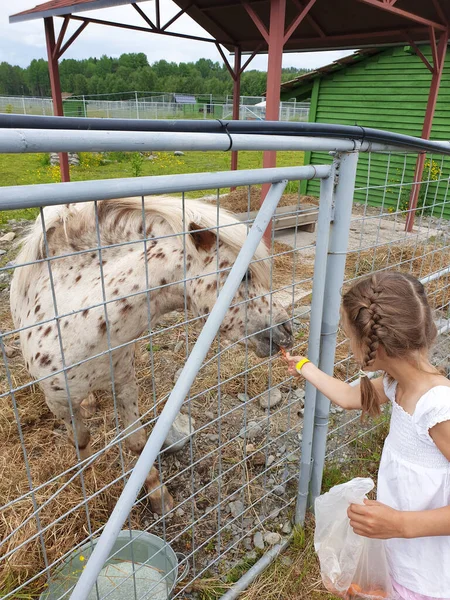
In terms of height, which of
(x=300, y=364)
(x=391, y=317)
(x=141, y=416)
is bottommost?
(x=141, y=416)

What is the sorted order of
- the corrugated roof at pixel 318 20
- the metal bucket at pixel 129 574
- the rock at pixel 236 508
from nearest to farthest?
the metal bucket at pixel 129 574, the rock at pixel 236 508, the corrugated roof at pixel 318 20

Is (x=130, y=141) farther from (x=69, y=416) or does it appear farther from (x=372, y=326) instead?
(x=69, y=416)

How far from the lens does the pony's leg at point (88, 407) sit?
308cm

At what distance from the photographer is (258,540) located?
2.17 metres

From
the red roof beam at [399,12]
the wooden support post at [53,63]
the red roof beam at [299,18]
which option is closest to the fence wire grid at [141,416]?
the red roof beam at [299,18]

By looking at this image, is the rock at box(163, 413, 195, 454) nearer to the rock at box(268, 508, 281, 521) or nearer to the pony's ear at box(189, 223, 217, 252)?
the rock at box(268, 508, 281, 521)

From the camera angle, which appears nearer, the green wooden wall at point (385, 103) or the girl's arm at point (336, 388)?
the girl's arm at point (336, 388)

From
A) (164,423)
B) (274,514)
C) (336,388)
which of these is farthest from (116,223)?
(274,514)

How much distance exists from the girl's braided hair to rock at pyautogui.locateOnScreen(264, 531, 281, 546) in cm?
131

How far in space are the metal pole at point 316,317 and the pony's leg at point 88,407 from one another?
162cm

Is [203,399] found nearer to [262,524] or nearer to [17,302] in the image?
[262,524]

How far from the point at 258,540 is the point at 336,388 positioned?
1053mm

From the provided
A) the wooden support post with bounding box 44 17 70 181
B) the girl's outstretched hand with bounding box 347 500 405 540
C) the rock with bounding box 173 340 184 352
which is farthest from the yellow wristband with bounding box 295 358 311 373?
the wooden support post with bounding box 44 17 70 181

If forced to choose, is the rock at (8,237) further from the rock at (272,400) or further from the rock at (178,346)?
the rock at (272,400)
